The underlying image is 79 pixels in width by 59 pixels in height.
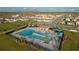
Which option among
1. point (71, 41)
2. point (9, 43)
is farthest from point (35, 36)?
point (71, 41)

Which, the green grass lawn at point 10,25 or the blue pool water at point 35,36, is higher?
the green grass lawn at point 10,25

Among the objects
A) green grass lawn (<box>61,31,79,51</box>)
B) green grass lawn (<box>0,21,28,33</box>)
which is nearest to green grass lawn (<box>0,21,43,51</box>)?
green grass lawn (<box>0,21,28,33</box>)

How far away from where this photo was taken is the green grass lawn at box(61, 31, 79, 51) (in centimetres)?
285

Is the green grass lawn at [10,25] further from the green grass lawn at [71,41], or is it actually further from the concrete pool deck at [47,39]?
the green grass lawn at [71,41]

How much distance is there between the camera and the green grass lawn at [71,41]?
2848 mm

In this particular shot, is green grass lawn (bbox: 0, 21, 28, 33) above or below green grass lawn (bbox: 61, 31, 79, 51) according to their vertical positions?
above

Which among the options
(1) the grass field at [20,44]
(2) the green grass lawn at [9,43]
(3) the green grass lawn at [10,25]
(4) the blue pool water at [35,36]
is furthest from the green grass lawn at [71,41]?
(3) the green grass lawn at [10,25]

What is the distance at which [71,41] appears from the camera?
9.35 ft

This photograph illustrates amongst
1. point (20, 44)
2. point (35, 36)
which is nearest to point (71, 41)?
point (35, 36)

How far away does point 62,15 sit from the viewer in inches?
113

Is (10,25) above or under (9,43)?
above

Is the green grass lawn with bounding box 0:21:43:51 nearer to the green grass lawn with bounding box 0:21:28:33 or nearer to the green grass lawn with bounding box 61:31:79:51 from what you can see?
the green grass lawn with bounding box 0:21:28:33

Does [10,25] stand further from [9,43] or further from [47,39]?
[47,39]
